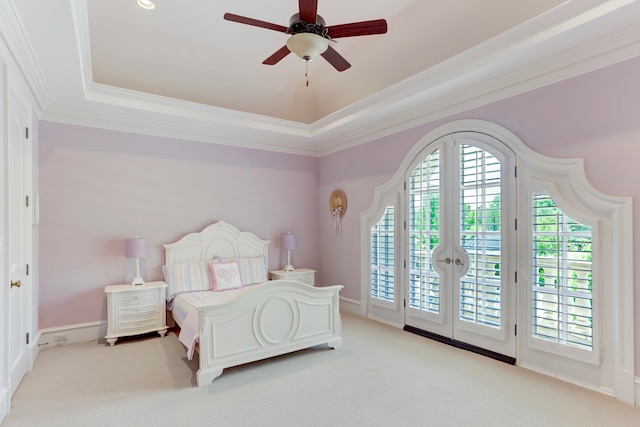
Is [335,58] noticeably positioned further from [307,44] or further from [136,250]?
[136,250]

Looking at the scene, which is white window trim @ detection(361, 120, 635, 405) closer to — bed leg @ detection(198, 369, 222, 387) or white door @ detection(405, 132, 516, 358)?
white door @ detection(405, 132, 516, 358)

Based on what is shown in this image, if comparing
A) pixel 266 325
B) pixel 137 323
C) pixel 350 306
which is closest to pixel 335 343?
pixel 266 325

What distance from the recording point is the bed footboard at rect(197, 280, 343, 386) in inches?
119

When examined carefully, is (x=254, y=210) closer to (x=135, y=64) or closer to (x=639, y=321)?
(x=135, y=64)

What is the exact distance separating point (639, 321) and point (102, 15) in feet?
18.3

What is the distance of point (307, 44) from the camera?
246cm

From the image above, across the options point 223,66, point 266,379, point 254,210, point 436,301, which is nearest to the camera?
point 266,379

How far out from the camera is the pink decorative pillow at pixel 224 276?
15.1 ft

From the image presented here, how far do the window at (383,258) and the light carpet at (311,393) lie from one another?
1.06 metres

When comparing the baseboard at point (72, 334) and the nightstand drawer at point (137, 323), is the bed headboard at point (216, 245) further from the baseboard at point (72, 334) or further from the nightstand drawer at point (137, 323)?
the baseboard at point (72, 334)

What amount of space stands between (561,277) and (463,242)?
97cm

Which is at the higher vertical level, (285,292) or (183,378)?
(285,292)

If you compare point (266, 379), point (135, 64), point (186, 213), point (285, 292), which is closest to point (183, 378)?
point (266, 379)

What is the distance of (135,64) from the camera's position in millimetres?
4133
